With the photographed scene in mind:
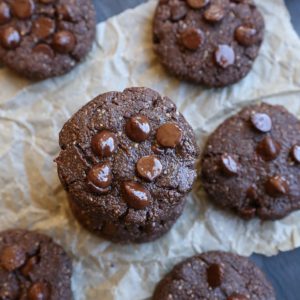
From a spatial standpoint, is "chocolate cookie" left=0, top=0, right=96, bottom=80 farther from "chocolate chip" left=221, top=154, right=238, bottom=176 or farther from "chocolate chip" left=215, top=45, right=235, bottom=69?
"chocolate chip" left=221, top=154, right=238, bottom=176

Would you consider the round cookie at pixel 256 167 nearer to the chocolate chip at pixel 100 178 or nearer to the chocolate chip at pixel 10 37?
the chocolate chip at pixel 100 178

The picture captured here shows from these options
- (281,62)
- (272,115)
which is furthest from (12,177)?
(281,62)

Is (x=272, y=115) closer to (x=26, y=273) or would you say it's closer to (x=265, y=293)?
(x=265, y=293)

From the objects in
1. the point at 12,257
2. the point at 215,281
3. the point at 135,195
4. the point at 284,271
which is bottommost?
the point at 284,271

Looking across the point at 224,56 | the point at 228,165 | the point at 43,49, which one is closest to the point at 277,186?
the point at 228,165

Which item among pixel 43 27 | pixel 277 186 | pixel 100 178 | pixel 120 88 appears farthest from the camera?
pixel 120 88

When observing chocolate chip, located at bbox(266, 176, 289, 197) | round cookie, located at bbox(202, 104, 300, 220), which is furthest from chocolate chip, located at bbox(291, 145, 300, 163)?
chocolate chip, located at bbox(266, 176, 289, 197)

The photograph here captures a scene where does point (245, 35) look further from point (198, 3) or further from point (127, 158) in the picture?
point (127, 158)

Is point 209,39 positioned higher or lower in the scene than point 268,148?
higher
